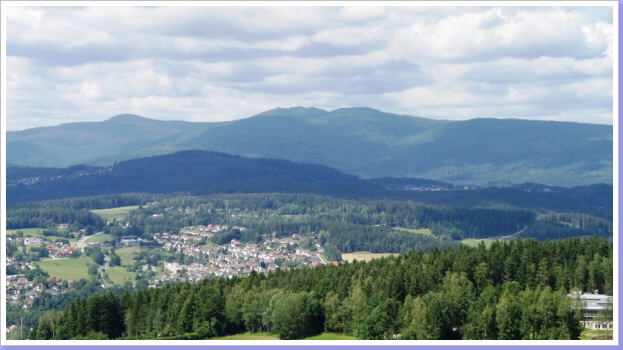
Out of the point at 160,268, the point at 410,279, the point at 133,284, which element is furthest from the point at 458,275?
the point at 160,268

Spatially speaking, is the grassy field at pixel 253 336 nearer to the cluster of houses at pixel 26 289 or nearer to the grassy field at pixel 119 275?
the cluster of houses at pixel 26 289

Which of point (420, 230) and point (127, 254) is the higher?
point (420, 230)

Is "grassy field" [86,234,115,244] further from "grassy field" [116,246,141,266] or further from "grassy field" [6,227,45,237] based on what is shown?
"grassy field" [6,227,45,237]

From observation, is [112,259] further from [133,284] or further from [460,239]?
[460,239]

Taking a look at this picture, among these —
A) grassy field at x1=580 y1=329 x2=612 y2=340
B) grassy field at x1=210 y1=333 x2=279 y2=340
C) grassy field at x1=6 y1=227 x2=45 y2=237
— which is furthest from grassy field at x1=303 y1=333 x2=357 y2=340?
grassy field at x1=6 y1=227 x2=45 y2=237

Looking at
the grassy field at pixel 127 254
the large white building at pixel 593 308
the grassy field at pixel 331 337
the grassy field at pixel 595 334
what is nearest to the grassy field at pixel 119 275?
the grassy field at pixel 127 254

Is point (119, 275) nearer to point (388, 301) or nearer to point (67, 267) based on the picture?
point (67, 267)

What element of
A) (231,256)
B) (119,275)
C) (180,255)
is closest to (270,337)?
(119,275)
